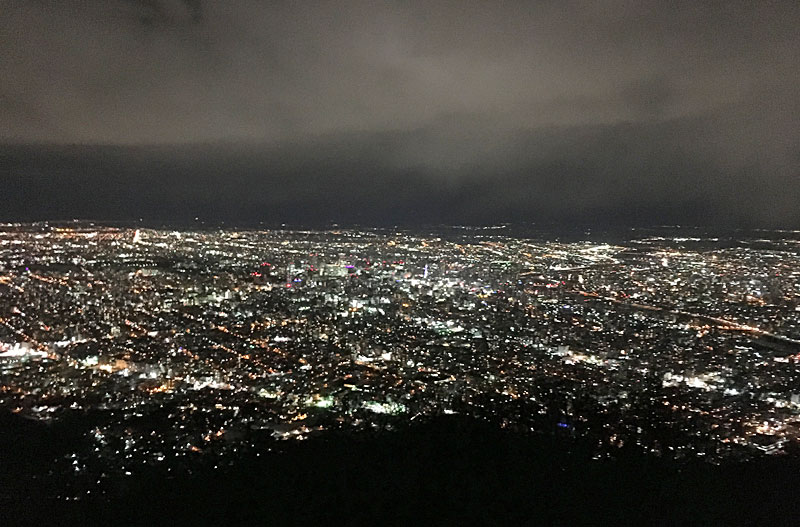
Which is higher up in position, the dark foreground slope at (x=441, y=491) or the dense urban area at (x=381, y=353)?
the dense urban area at (x=381, y=353)

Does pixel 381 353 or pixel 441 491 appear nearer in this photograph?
pixel 441 491

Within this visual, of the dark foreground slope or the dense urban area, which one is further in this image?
the dense urban area

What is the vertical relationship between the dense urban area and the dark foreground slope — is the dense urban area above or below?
above

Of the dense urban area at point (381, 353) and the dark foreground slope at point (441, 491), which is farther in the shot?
the dense urban area at point (381, 353)

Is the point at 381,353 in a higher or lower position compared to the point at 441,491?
higher
